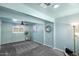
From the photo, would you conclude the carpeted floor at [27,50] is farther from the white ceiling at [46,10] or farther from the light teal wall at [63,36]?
the white ceiling at [46,10]

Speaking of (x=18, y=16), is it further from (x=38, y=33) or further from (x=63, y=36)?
(x=63, y=36)

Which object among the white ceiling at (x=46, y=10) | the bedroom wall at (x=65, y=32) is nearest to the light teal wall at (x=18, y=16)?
the white ceiling at (x=46, y=10)

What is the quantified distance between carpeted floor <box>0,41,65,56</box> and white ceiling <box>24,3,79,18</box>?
630 mm

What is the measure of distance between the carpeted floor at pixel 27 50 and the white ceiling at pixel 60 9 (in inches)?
24.8

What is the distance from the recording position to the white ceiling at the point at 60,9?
55.3 inches

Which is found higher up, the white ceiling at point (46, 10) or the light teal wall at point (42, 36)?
the white ceiling at point (46, 10)

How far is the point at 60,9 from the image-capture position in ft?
4.88

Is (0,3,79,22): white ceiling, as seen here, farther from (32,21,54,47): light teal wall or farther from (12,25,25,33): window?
(12,25,25,33): window

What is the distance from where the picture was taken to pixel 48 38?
5.24ft

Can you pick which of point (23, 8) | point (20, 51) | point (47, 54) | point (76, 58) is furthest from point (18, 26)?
point (76, 58)

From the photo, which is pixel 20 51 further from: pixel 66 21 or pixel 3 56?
pixel 66 21

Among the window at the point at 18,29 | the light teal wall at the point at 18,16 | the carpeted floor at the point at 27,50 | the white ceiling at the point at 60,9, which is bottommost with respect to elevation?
the carpeted floor at the point at 27,50

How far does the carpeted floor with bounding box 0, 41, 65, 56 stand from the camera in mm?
1396

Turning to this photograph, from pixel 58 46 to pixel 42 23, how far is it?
0.53 metres
